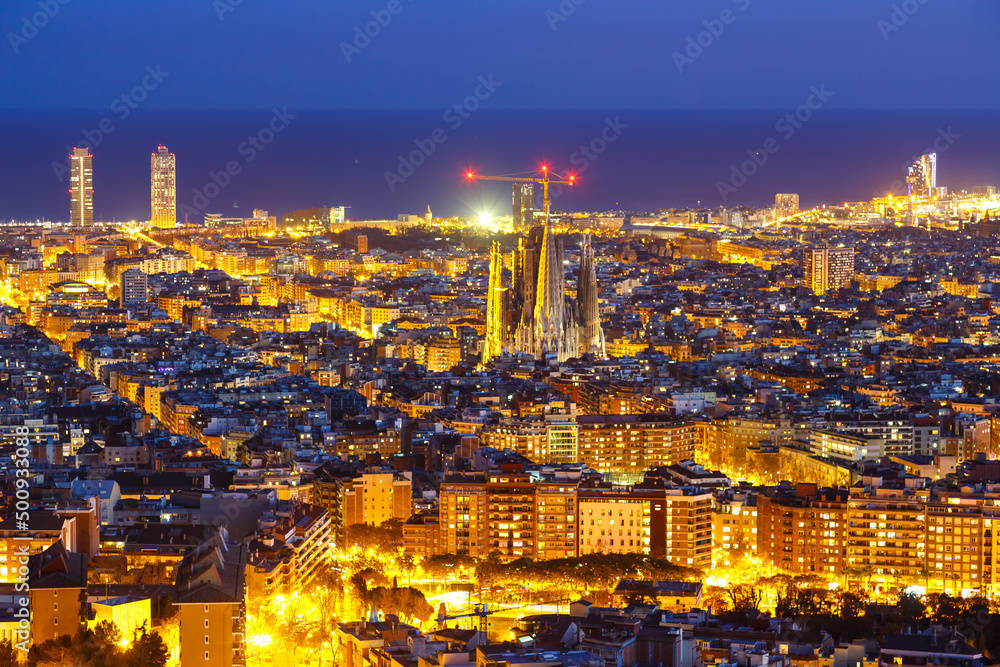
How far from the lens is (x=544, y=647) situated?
48.3 ft

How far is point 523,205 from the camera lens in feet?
190

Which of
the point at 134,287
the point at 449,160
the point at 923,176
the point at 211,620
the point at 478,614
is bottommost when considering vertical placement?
the point at 478,614

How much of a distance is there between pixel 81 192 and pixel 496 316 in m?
33.8

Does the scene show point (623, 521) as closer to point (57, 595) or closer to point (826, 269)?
point (57, 595)

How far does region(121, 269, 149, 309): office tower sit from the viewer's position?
44.5 m

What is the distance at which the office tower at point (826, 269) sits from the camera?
166ft

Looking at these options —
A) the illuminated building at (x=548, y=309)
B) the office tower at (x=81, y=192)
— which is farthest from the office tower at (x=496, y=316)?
the office tower at (x=81, y=192)

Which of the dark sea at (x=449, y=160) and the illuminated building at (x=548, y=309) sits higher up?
the dark sea at (x=449, y=160)

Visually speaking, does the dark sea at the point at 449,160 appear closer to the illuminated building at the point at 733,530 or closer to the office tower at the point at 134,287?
the office tower at the point at 134,287

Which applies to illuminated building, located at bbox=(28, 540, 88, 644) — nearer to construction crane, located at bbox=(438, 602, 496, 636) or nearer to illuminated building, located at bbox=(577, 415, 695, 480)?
construction crane, located at bbox=(438, 602, 496, 636)

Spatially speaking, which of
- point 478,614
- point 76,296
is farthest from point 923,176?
point 478,614

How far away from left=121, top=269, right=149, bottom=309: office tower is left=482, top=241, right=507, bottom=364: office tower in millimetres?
12374

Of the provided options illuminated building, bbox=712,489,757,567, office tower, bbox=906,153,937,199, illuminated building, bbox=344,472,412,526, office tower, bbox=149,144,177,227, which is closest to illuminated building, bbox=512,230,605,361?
illuminated building, bbox=344,472,412,526

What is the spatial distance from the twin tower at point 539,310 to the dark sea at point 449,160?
3562cm
